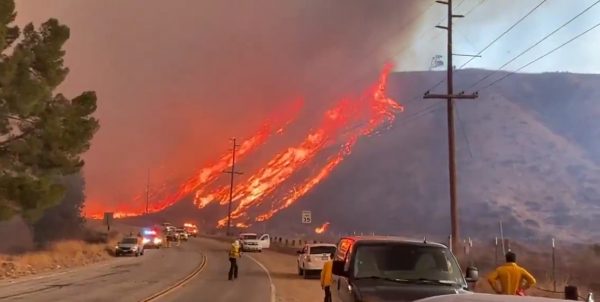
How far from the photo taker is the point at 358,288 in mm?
8820

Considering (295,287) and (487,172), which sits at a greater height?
(487,172)

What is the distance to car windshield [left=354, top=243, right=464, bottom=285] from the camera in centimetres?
932

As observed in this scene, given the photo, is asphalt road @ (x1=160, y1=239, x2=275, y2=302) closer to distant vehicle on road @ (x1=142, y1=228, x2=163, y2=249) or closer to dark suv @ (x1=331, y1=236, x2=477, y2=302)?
dark suv @ (x1=331, y1=236, x2=477, y2=302)

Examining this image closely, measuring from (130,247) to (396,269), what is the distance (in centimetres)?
4242

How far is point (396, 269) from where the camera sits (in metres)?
9.50

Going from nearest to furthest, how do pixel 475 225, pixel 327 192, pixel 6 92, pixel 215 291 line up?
1. pixel 215 291
2. pixel 6 92
3. pixel 475 225
4. pixel 327 192

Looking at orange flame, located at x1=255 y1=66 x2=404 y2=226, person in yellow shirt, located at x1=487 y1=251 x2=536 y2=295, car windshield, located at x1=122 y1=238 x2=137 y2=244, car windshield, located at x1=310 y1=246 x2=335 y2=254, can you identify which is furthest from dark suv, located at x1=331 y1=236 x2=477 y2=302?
→ orange flame, located at x1=255 y1=66 x2=404 y2=226

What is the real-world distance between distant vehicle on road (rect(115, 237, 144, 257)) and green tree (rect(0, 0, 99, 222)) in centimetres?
1324

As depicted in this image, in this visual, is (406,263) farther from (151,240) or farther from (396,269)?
(151,240)

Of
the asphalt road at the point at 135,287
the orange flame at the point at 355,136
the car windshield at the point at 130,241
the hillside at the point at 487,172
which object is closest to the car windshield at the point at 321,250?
the asphalt road at the point at 135,287

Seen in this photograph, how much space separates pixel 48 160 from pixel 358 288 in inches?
1193

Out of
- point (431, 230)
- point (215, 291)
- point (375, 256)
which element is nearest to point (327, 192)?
point (431, 230)

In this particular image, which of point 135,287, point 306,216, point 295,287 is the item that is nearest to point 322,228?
point 306,216

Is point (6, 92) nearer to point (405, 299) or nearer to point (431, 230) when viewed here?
point (405, 299)
